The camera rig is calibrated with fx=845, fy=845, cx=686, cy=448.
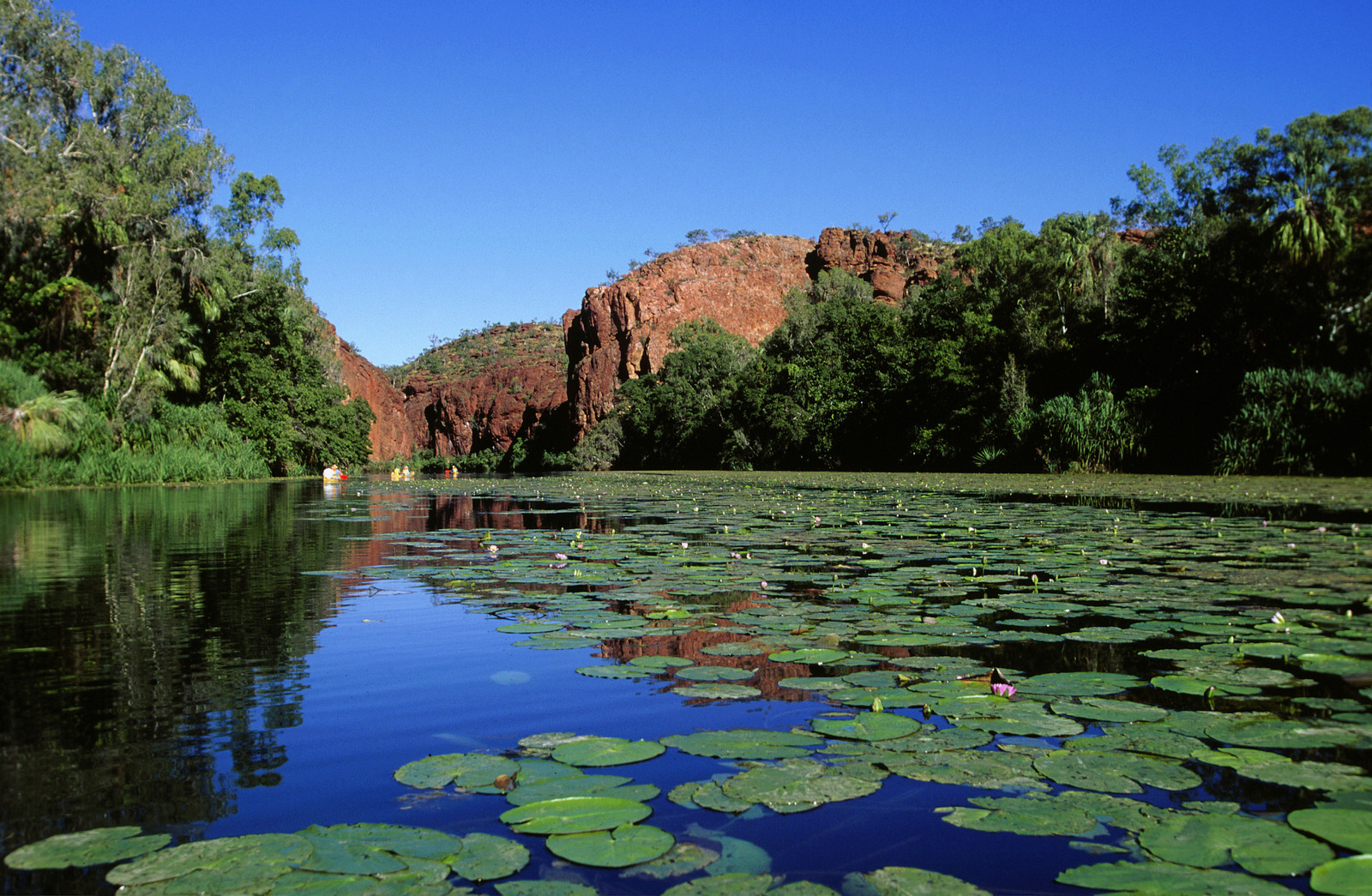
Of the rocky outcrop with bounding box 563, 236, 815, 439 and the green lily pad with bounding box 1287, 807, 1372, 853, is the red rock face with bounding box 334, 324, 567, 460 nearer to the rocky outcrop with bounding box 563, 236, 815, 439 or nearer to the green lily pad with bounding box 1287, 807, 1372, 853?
the rocky outcrop with bounding box 563, 236, 815, 439

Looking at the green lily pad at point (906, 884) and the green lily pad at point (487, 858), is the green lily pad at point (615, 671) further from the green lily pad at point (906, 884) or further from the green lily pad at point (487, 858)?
the green lily pad at point (906, 884)

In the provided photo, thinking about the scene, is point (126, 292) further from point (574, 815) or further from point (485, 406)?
point (485, 406)

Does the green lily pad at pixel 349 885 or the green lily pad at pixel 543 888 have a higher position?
the green lily pad at pixel 349 885

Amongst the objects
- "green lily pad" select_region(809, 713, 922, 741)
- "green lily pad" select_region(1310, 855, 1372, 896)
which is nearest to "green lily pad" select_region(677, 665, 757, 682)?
"green lily pad" select_region(809, 713, 922, 741)

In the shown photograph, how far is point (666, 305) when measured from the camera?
69812 mm

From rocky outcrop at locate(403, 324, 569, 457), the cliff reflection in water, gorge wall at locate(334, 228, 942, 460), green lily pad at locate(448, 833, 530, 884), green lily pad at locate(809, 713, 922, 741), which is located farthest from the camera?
rocky outcrop at locate(403, 324, 569, 457)

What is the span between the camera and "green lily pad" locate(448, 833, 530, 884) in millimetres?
1715

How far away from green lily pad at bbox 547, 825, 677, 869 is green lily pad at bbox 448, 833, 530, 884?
83 millimetres

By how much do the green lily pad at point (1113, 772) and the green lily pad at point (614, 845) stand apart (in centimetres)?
112

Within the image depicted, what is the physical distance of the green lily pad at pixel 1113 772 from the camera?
7.25 feet

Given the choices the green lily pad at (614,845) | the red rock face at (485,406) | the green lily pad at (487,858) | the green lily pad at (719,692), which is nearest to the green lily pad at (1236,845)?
the green lily pad at (614,845)

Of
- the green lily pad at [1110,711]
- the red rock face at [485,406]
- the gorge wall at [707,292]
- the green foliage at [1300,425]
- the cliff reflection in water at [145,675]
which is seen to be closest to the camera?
the cliff reflection in water at [145,675]

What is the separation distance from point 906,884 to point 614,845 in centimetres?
61

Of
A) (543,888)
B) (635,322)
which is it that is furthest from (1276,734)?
(635,322)
